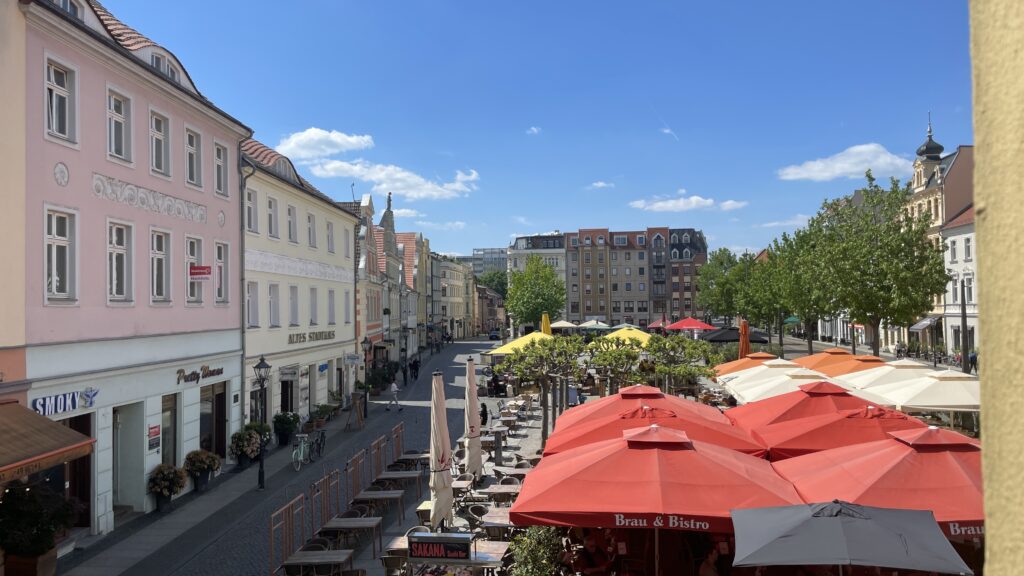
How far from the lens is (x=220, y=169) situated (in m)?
22.1

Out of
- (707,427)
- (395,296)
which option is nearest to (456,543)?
(707,427)

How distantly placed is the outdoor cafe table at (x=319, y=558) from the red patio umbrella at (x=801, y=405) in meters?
7.60

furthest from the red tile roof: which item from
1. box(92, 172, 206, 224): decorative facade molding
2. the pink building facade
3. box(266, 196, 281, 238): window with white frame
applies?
box(266, 196, 281, 238): window with white frame

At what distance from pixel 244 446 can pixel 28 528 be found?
9.93 meters

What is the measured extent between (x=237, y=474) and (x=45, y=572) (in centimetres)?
921

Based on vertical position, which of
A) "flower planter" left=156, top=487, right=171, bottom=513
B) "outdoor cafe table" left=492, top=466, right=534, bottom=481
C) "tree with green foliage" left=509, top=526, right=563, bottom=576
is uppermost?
"tree with green foliage" left=509, top=526, right=563, bottom=576

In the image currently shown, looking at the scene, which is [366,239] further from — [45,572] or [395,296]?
[45,572]

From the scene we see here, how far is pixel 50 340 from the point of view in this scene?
1410 cm

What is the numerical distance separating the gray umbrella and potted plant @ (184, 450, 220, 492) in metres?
15.3

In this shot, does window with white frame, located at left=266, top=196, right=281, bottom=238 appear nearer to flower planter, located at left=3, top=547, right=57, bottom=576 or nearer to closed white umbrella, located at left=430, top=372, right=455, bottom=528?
closed white umbrella, located at left=430, top=372, right=455, bottom=528

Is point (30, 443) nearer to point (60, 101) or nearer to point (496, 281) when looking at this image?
point (60, 101)

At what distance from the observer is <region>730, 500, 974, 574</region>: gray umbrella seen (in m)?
7.33

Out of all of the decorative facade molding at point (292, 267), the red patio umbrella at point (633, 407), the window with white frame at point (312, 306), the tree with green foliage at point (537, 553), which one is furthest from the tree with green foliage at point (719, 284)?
the tree with green foliage at point (537, 553)

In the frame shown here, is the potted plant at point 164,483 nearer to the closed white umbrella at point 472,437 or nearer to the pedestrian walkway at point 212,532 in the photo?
the pedestrian walkway at point 212,532
